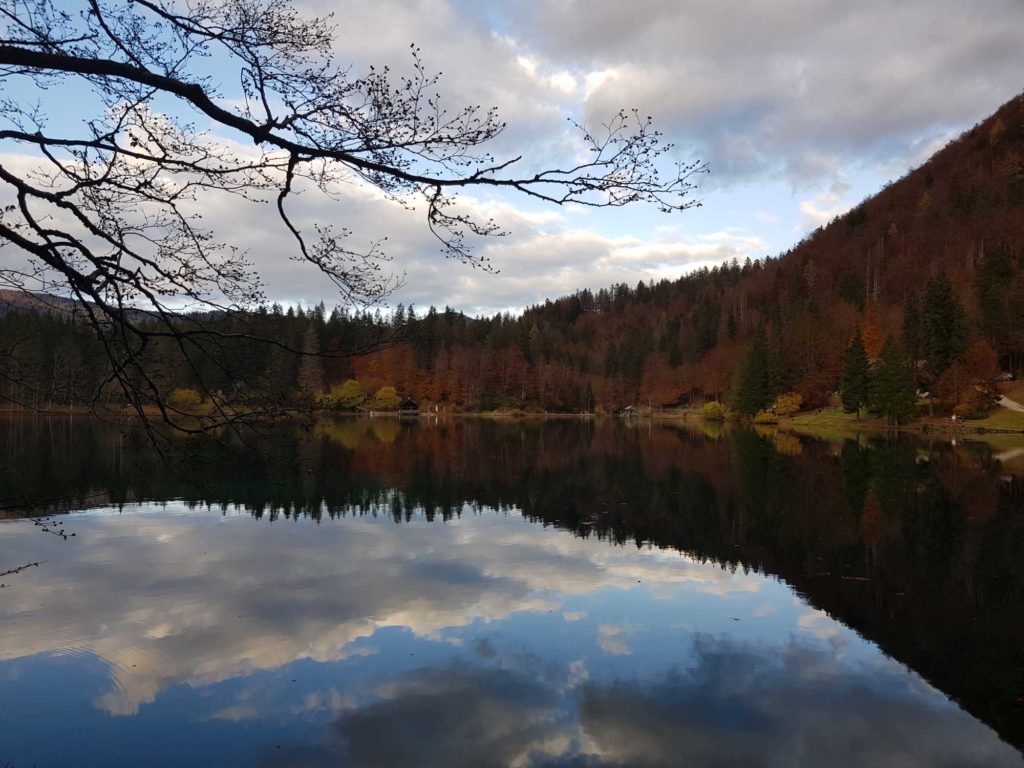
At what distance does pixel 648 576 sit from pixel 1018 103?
155m

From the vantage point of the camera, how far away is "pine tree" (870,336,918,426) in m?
50.4

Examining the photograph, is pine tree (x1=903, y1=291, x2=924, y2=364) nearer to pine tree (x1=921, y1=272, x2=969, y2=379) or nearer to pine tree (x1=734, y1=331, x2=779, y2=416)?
pine tree (x1=921, y1=272, x2=969, y2=379)

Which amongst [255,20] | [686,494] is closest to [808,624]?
[255,20]

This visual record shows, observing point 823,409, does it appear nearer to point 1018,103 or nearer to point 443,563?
point 443,563

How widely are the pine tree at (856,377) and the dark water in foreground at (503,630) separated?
3926cm

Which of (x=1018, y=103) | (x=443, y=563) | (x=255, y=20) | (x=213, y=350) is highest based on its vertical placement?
(x=1018, y=103)

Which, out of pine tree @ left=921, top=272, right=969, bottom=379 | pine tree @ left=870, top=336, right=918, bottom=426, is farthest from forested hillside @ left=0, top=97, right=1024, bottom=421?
pine tree @ left=870, top=336, right=918, bottom=426

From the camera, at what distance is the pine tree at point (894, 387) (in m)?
50.4

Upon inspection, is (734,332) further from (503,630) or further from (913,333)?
(503,630)

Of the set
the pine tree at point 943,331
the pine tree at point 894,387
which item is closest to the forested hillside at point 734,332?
the pine tree at point 943,331

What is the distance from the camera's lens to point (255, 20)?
Answer: 4586 millimetres

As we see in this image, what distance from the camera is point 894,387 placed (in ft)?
167

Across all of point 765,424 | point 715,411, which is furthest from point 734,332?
point 765,424

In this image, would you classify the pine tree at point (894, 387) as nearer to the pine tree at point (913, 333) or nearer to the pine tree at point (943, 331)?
the pine tree at point (943, 331)
